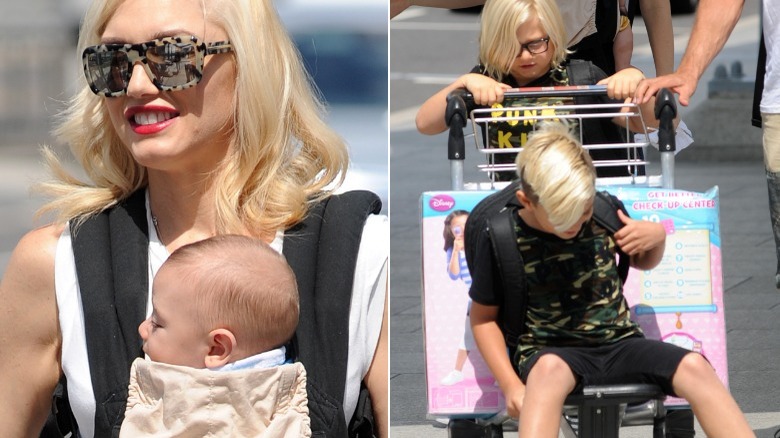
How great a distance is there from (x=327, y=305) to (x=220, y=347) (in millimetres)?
274

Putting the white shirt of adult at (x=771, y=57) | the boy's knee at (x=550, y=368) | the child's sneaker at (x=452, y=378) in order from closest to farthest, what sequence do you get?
the boy's knee at (x=550, y=368), the child's sneaker at (x=452, y=378), the white shirt of adult at (x=771, y=57)

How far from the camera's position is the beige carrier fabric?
8.71 feet

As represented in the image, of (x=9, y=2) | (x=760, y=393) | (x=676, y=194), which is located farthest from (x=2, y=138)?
(x=676, y=194)

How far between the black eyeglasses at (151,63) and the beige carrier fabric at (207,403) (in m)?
0.62

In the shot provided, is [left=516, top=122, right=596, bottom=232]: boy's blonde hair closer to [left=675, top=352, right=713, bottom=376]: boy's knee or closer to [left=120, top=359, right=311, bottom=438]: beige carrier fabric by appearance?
[left=675, top=352, right=713, bottom=376]: boy's knee

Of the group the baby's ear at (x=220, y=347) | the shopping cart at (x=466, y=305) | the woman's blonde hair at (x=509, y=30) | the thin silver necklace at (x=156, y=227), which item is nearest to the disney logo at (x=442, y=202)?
the shopping cart at (x=466, y=305)

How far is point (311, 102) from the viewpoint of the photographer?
3.21m

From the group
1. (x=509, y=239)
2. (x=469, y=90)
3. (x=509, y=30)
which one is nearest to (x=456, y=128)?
(x=469, y=90)

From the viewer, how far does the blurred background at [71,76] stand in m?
9.62

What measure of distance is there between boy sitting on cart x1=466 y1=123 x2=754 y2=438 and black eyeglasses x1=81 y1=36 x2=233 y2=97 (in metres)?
0.99

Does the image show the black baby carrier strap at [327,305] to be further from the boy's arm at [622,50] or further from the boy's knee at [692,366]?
the boy's arm at [622,50]

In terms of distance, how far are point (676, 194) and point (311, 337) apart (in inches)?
57.1

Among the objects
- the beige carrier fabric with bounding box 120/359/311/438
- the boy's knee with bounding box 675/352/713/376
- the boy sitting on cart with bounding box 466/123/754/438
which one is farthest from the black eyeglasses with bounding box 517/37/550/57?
the beige carrier fabric with bounding box 120/359/311/438

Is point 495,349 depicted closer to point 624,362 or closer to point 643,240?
point 624,362
